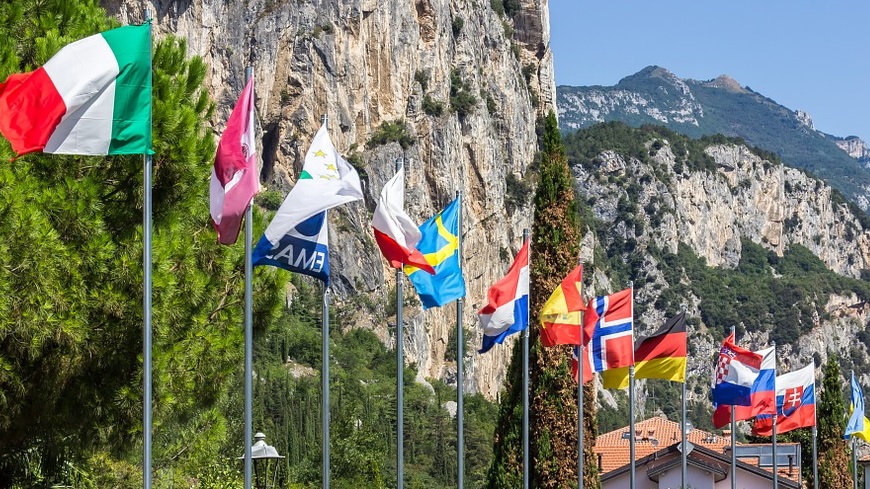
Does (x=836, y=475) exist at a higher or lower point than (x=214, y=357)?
lower

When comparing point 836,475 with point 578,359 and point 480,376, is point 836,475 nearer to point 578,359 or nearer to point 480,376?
point 578,359

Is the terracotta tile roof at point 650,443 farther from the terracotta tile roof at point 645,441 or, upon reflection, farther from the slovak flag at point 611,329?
the slovak flag at point 611,329

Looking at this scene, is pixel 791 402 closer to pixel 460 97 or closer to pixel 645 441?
pixel 645 441

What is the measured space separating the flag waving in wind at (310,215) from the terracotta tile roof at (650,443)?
40710mm

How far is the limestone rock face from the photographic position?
426 ft

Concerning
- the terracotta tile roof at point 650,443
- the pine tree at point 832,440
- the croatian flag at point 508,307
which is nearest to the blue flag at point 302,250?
the croatian flag at point 508,307

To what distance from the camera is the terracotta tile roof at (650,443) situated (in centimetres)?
6456

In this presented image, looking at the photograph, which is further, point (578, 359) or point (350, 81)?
point (350, 81)

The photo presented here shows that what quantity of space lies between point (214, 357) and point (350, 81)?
Answer: 114m

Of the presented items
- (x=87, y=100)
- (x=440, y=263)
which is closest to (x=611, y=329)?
(x=440, y=263)

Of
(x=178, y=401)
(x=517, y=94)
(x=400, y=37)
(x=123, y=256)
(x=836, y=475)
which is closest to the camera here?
(x=123, y=256)

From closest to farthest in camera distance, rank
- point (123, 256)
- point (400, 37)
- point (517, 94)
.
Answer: point (123, 256)
point (400, 37)
point (517, 94)

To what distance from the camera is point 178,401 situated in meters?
24.9

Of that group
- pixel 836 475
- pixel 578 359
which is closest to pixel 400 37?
pixel 836 475
